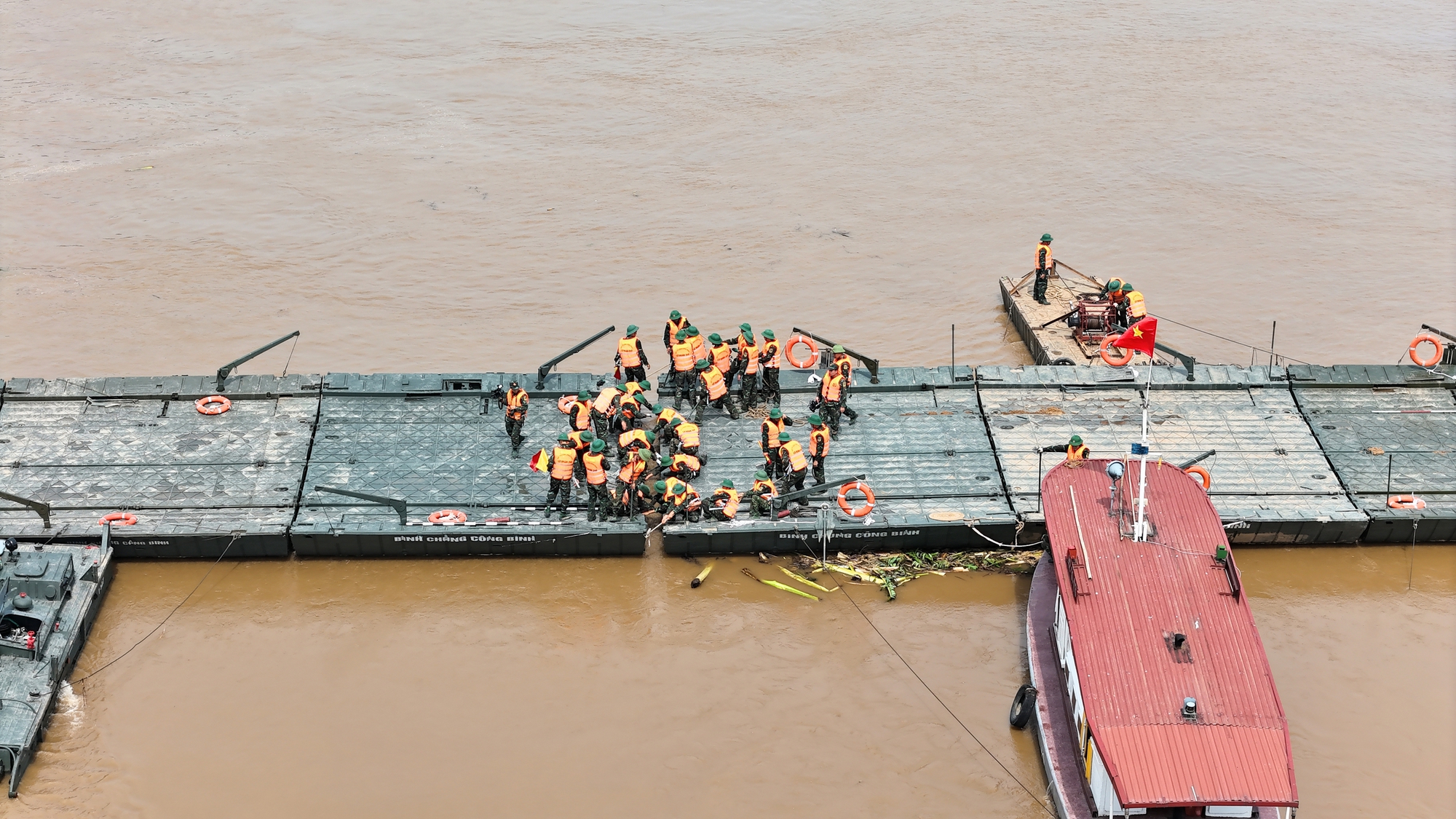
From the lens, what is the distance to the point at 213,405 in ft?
71.8

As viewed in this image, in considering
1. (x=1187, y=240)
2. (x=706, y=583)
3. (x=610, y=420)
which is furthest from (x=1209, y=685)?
(x=1187, y=240)

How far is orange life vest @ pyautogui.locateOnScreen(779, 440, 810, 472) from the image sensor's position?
1956cm

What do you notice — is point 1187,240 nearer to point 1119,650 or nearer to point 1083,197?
point 1083,197

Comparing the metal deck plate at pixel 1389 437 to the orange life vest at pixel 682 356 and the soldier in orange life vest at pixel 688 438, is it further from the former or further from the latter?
the orange life vest at pixel 682 356

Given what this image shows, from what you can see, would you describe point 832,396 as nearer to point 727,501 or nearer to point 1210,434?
point 727,501

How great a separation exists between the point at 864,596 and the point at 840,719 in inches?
95.8

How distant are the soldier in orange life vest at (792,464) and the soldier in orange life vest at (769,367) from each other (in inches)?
73.9

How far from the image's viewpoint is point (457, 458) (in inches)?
831

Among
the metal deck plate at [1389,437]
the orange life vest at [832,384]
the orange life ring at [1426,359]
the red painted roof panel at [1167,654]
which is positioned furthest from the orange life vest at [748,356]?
the orange life ring at [1426,359]

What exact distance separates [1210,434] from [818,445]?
241 inches

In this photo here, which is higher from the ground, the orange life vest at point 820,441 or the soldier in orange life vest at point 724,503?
the orange life vest at point 820,441

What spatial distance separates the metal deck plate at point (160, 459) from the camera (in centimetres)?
1953

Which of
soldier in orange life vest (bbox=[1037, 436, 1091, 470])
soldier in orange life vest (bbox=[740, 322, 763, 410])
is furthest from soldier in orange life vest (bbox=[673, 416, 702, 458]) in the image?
soldier in orange life vest (bbox=[1037, 436, 1091, 470])

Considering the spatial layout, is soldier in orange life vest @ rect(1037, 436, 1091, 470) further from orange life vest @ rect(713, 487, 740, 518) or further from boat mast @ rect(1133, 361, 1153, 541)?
orange life vest @ rect(713, 487, 740, 518)
